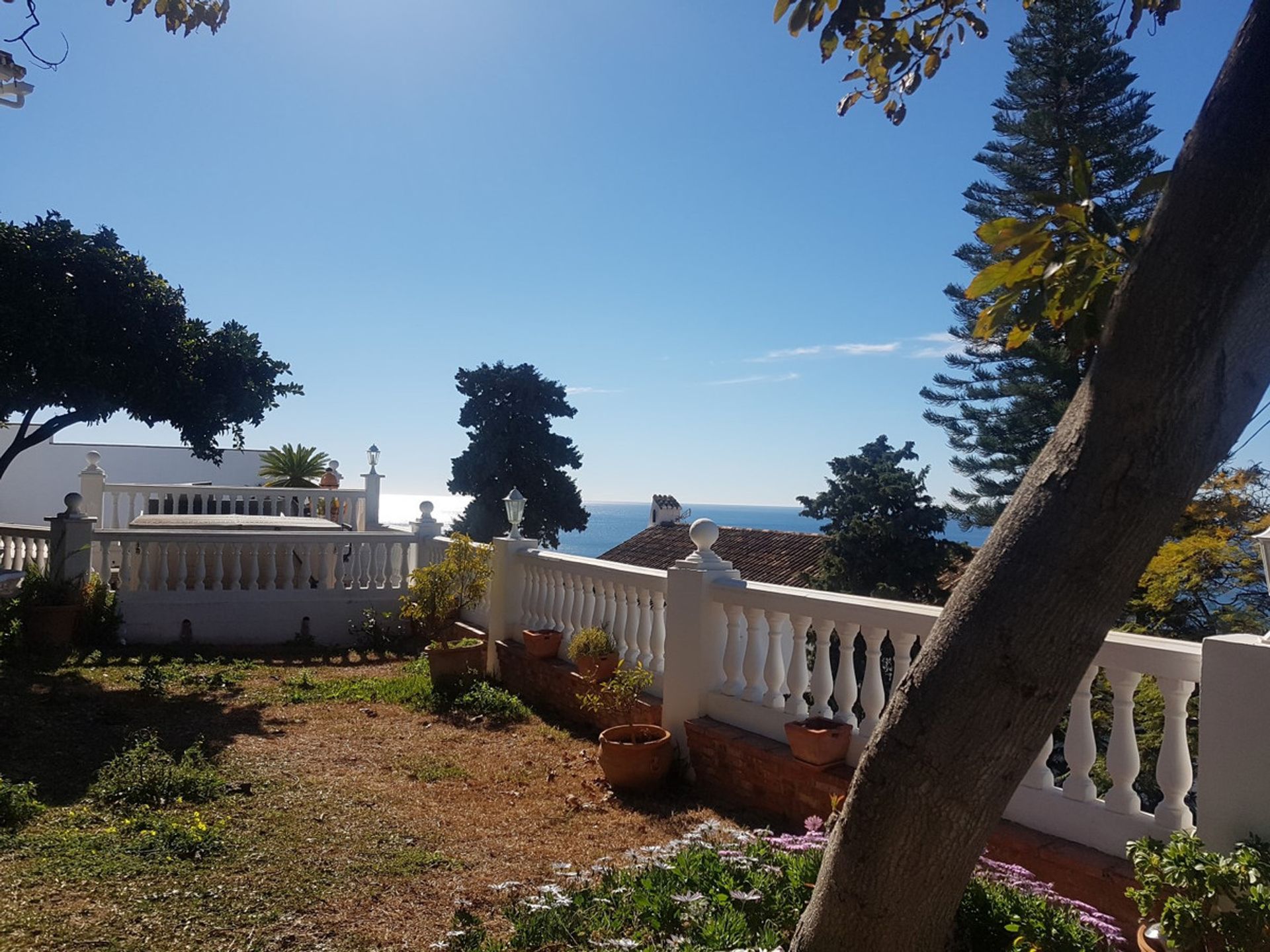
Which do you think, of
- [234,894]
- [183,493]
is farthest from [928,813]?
[183,493]

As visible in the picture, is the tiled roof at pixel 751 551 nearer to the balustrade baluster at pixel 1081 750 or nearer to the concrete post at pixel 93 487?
the concrete post at pixel 93 487

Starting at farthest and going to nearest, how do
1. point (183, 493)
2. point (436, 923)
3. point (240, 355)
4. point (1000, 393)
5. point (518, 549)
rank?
point (1000, 393), point (183, 493), point (240, 355), point (518, 549), point (436, 923)

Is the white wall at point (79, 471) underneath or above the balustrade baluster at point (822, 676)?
above

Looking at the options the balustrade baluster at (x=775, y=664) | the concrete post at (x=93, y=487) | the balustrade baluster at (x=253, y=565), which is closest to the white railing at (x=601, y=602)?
the balustrade baluster at (x=775, y=664)

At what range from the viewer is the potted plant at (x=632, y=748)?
15.5 ft

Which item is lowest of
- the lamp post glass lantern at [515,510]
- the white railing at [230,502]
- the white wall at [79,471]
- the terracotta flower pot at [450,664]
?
the terracotta flower pot at [450,664]

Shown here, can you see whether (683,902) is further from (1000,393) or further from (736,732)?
(1000,393)

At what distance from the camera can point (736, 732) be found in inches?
183

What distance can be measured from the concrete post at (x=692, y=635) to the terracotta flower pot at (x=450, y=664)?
8.42 ft

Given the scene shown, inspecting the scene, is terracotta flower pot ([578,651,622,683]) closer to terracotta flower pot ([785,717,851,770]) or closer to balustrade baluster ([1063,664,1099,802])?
terracotta flower pot ([785,717,851,770])

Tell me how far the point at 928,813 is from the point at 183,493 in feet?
45.4

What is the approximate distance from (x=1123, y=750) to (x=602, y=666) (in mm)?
3326

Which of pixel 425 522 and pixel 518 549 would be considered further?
pixel 425 522

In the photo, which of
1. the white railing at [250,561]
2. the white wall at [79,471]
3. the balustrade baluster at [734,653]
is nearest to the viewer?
the balustrade baluster at [734,653]
